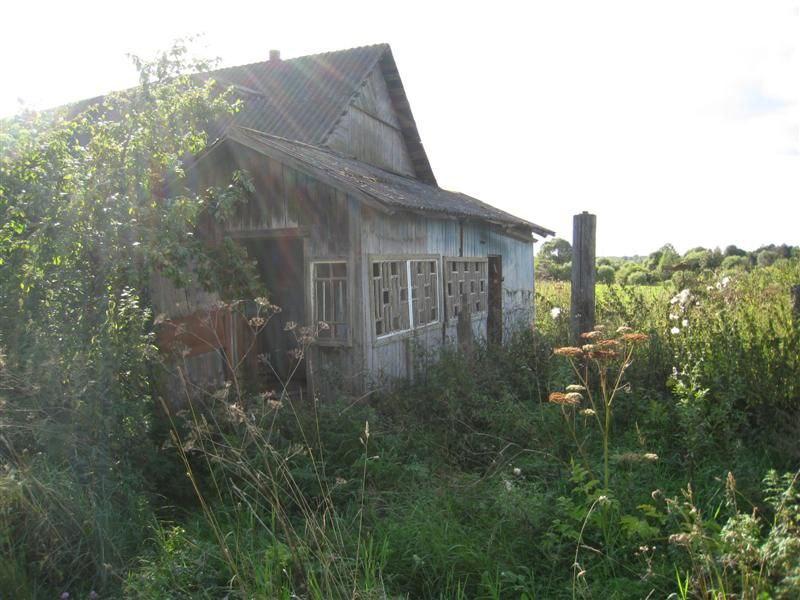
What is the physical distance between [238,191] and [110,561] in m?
3.81

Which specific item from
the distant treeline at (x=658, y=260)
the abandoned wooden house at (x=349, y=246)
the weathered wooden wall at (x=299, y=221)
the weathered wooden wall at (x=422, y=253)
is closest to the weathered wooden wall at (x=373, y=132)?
the abandoned wooden house at (x=349, y=246)

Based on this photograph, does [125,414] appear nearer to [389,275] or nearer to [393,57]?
[389,275]

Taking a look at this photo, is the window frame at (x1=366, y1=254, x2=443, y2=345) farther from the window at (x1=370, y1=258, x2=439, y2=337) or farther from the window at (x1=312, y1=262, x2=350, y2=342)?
the window at (x1=312, y1=262, x2=350, y2=342)

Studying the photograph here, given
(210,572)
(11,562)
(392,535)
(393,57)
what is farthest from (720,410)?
(393,57)

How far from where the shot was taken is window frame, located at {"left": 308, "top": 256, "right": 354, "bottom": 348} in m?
7.41

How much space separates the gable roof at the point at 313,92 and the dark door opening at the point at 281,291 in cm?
352

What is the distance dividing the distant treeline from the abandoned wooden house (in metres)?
17.3

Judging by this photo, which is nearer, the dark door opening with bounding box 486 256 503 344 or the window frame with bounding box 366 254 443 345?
the window frame with bounding box 366 254 443 345

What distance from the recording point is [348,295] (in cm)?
744

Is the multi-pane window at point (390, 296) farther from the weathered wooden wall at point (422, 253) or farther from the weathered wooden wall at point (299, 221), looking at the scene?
the weathered wooden wall at point (299, 221)

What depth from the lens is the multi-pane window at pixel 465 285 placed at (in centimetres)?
Answer: 1016

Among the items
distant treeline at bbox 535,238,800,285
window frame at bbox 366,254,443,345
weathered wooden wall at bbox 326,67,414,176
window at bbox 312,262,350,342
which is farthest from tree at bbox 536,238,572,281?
window at bbox 312,262,350,342

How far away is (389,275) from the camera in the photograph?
26.8 ft

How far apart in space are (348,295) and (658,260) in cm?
3902
